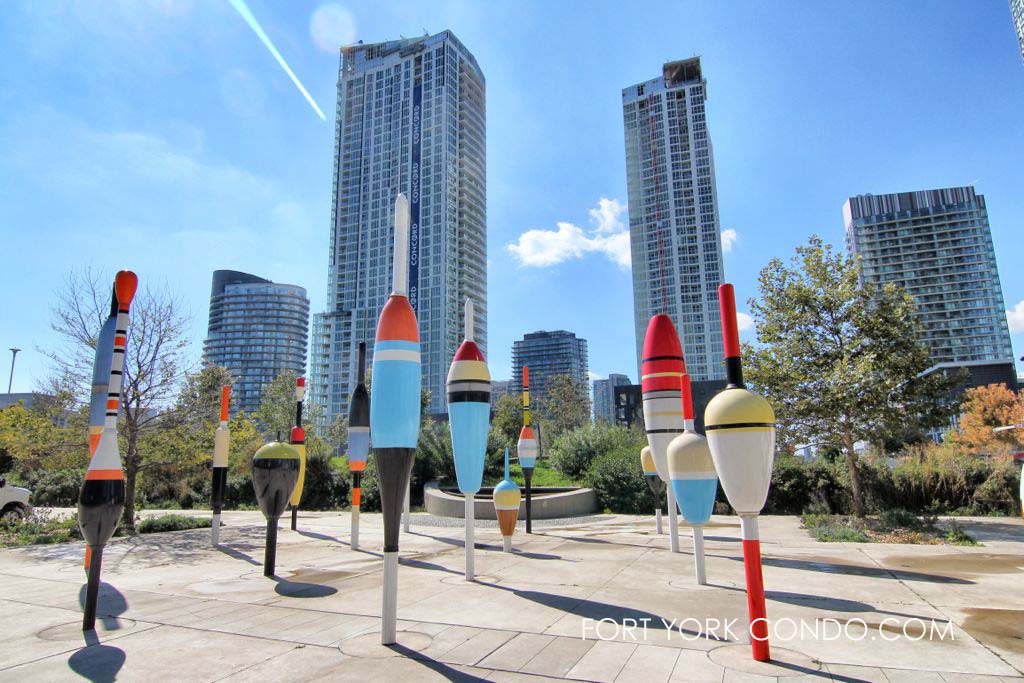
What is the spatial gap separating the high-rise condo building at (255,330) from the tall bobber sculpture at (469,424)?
475 ft

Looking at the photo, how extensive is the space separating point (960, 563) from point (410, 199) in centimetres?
9355

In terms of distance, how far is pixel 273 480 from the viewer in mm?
7613

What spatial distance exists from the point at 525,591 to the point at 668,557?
10.6 ft

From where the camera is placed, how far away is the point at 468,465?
7.45 meters

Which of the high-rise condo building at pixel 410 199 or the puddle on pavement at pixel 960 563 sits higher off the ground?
the high-rise condo building at pixel 410 199

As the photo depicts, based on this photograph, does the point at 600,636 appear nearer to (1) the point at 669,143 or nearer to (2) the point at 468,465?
(2) the point at 468,465

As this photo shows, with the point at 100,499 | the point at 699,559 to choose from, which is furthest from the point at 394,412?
the point at 699,559

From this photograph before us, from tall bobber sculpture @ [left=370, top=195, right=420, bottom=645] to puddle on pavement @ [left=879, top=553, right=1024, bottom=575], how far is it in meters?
7.00

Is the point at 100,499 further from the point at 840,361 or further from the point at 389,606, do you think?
the point at 840,361

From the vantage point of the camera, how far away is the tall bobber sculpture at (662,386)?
7.79m

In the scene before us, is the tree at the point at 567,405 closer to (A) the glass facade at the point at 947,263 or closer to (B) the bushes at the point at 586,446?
(B) the bushes at the point at 586,446

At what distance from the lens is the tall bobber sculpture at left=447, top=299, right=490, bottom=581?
744cm

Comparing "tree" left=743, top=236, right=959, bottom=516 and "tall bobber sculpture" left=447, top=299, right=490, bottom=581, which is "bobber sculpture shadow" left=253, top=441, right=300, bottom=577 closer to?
"tall bobber sculpture" left=447, top=299, right=490, bottom=581

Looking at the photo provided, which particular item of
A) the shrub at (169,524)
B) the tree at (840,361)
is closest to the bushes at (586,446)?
the tree at (840,361)
